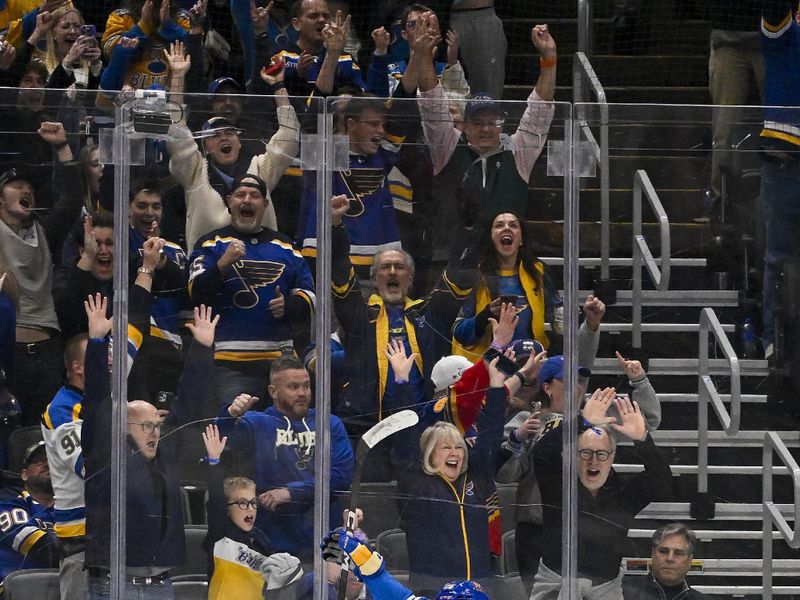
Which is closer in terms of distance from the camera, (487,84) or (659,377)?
(659,377)

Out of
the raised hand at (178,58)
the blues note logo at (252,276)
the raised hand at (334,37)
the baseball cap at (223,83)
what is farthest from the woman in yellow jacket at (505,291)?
the raised hand at (178,58)

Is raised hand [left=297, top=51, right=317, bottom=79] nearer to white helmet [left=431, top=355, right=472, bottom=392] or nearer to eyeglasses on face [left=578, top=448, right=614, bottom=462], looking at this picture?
white helmet [left=431, top=355, right=472, bottom=392]

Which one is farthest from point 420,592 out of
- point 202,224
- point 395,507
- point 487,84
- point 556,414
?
point 487,84

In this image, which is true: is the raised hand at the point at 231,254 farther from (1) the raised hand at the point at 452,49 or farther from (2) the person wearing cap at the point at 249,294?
(1) the raised hand at the point at 452,49

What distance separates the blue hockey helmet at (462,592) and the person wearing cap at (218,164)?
1.35 m

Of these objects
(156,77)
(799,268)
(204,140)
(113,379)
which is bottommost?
(113,379)

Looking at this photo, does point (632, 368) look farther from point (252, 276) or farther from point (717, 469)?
point (252, 276)

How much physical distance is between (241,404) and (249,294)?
38 cm

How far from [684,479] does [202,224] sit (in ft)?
6.16

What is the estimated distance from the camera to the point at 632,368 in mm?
5379

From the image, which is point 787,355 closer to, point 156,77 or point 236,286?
point 236,286

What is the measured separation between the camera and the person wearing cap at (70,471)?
209 inches

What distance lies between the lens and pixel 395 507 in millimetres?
5344

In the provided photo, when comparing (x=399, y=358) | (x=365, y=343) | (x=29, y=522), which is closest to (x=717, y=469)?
(x=399, y=358)
